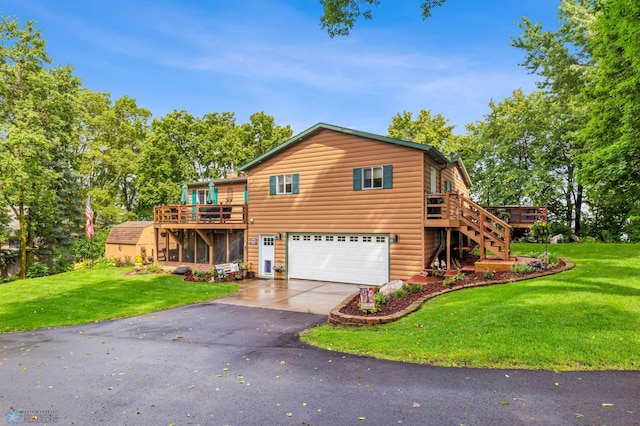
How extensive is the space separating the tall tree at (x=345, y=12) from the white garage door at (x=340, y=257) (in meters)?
8.32

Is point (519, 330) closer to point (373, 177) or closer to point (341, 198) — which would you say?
point (373, 177)

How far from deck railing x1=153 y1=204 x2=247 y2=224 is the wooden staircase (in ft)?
32.1

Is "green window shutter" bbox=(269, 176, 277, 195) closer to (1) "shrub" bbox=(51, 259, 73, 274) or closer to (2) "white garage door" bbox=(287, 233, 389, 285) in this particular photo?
(2) "white garage door" bbox=(287, 233, 389, 285)

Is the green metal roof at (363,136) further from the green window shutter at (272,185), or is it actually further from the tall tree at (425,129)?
the tall tree at (425,129)

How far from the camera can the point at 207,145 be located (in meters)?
35.8

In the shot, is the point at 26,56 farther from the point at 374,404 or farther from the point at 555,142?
the point at 555,142

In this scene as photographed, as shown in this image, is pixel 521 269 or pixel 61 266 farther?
pixel 61 266

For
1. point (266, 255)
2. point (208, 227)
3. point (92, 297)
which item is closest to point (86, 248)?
point (208, 227)

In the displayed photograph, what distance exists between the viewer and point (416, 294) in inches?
406

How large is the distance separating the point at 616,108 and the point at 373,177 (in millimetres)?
10489

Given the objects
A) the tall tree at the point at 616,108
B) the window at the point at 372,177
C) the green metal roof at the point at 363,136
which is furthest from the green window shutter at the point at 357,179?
the tall tree at the point at 616,108

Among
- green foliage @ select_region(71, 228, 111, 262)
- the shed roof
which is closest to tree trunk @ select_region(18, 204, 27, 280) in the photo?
green foliage @ select_region(71, 228, 111, 262)

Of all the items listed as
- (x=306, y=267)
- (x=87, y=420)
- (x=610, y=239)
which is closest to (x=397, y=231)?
(x=306, y=267)

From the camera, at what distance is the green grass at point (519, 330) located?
5477 millimetres
